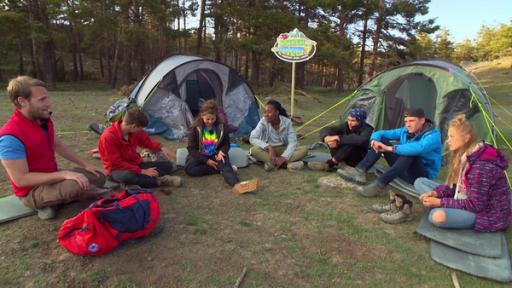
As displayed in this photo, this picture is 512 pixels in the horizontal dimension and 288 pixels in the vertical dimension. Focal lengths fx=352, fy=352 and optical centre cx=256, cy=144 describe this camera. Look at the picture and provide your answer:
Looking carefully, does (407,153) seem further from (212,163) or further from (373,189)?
(212,163)

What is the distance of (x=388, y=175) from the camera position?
12.9 feet

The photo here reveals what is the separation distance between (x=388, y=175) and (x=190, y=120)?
13.6 ft

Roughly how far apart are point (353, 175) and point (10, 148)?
3.57 meters

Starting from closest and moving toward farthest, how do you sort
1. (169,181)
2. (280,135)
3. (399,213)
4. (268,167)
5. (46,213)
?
(46,213)
(399,213)
(169,181)
(268,167)
(280,135)

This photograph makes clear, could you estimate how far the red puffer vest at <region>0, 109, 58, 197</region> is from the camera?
2785 mm

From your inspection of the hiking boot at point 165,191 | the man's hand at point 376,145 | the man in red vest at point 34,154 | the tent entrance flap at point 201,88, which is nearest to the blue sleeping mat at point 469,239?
the man's hand at point 376,145

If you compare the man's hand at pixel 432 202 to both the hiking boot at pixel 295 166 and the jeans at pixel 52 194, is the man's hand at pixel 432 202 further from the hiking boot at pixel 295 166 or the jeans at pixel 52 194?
the jeans at pixel 52 194

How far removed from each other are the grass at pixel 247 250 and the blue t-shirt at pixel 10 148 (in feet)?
2.32

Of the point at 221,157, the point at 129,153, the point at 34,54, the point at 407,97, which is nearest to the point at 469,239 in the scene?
the point at 221,157

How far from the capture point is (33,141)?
9.45 ft

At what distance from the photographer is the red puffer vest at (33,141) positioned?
2785 millimetres

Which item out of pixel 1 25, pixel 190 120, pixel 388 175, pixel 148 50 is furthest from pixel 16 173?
pixel 148 50

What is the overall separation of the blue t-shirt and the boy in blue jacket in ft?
11.1

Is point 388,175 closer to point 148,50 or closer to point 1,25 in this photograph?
point 1,25
